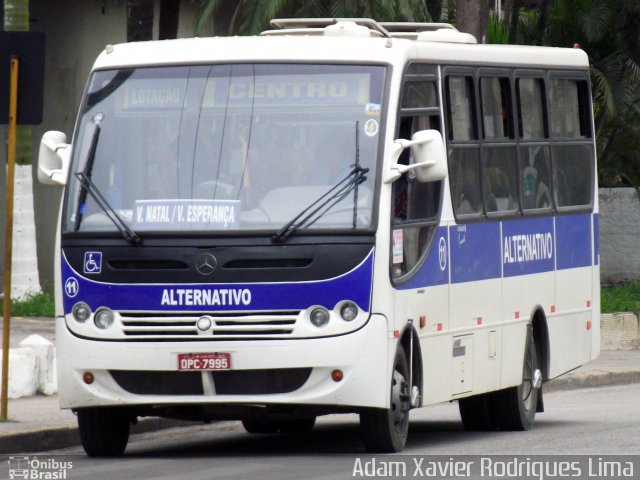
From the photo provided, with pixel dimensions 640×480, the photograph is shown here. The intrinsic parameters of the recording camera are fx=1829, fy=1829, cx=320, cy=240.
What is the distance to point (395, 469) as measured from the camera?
34.8 ft

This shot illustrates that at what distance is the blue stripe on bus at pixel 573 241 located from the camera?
14891mm

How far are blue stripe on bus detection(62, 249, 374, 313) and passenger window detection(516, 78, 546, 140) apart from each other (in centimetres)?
356

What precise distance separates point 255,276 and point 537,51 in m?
4.55

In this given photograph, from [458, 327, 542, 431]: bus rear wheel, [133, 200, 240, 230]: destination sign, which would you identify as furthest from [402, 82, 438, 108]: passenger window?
[458, 327, 542, 431]: bus rear wheel

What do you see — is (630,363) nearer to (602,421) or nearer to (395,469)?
(602,421)

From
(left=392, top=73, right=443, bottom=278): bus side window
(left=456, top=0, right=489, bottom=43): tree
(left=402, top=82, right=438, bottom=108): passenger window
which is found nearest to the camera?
(left=392, top=73, right=443, bottom=278): bus side window

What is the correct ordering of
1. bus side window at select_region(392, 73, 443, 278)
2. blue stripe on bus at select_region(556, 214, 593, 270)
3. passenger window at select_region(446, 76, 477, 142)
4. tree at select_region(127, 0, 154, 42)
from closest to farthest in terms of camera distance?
bus side window at select_region(392, 73, 443, 278) → passenger window at select_region(446, 76, 477, 142) → blue stripe on bus at select_region(556, 214, 593, 270) → tree at select_region(127, 0, 154, 42)

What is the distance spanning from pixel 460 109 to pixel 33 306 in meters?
9.53

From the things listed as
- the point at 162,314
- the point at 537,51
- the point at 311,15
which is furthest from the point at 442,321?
the point at 311,15

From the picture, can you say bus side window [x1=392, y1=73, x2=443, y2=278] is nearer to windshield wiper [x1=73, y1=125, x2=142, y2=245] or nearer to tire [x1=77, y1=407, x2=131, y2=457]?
windshield wiper [x1=73, y1=125, x2=142, y2=245]

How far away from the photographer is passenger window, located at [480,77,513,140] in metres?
13.5

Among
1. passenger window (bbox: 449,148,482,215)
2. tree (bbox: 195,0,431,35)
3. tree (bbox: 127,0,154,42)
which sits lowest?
passenger window (bbox: 449,148,482,215)

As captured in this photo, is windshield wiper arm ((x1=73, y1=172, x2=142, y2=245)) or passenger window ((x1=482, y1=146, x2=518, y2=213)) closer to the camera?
windshield wiper arm ((x1=73, y1=172, x2=142, y2=245))

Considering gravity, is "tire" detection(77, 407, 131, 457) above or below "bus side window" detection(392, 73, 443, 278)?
below
